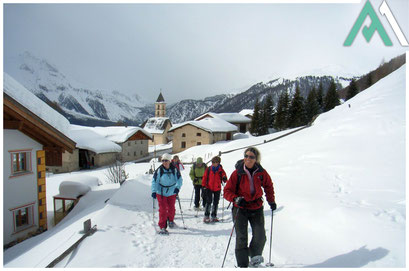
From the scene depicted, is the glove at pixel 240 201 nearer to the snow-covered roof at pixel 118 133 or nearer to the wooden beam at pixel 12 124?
the wooden beam at pixel 12 124

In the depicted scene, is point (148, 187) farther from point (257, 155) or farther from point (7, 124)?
point (257, 155)

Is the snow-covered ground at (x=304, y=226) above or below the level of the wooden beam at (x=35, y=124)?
below

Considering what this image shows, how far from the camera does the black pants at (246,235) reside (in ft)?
13.0

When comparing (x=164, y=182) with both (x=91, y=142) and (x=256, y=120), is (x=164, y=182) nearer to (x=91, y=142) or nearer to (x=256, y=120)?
(x=91, y=142)

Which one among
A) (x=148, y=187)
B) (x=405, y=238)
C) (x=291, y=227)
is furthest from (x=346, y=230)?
(x=148, y=187)

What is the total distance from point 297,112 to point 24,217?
145 feet

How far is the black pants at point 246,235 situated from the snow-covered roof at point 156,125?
58.2 metres

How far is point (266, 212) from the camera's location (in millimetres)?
6762

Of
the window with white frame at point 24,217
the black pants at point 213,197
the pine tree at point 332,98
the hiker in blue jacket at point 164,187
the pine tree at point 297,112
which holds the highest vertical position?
the pine tree at point 332,98

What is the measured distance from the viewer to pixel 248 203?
4.03m

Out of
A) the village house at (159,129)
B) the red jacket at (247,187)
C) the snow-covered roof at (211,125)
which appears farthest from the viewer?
the village house at (159,129)

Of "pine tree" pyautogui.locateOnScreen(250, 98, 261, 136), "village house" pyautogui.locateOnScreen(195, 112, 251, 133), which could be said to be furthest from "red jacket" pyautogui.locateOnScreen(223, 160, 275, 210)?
"village house" pyautogui.locateOnScreen(195, 112, 251, 133)

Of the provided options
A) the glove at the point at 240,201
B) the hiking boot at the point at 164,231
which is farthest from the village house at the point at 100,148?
the glove at the point at 240,201

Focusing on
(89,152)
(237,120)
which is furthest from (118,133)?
(237,120)
